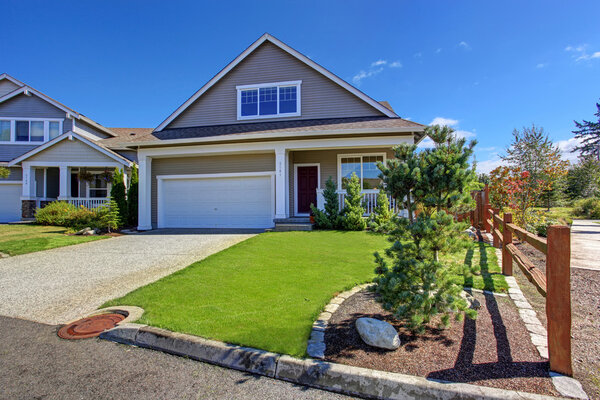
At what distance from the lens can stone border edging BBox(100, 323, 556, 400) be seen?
2.30 meters

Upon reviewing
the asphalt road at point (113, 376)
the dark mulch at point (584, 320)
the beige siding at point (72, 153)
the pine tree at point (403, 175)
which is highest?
the beige siding at point (72, 153)

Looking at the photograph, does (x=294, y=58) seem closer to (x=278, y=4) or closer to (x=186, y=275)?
(x=278, y=4)

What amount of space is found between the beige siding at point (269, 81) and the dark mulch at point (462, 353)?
35.9 ft

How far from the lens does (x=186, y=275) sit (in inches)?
222

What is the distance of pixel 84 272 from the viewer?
6273 millimetres

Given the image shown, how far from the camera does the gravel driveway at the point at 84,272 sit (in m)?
4.43

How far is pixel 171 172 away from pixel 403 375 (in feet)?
43.8

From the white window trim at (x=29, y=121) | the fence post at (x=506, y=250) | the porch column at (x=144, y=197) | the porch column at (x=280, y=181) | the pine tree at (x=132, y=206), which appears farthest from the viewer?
the white window trim at (x=29, y=121)

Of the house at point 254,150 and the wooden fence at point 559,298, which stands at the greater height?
the house at point 254,150

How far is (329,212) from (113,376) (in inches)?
361

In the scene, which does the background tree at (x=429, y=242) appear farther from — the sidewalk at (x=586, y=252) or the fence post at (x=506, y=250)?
the sidewalk at (x=586, y=252)

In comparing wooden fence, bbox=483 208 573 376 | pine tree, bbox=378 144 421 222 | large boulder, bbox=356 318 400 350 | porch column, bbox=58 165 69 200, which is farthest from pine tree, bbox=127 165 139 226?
wooden fence, bbox=483 208 573 376

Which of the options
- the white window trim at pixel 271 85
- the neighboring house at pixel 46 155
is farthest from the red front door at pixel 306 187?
the neighboring house at pixel 46 155

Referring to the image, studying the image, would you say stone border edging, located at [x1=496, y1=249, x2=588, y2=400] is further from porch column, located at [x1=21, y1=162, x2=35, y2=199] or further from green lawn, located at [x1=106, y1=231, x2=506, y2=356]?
porch column, located at [x1=21, y1=162, x2=35, y2=199]
